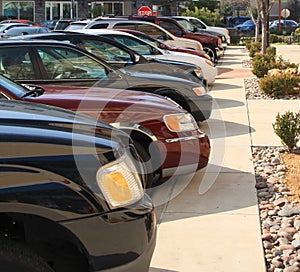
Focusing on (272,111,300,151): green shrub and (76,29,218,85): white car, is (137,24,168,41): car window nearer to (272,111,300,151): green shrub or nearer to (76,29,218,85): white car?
(76,29,218,85): white car

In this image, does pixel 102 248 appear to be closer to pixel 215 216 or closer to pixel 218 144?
pixel 215 216

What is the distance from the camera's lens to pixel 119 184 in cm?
294

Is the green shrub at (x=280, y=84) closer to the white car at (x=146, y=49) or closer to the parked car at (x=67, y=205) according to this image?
the white car at (x=146, y=49)

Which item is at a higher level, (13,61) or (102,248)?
(13,61)

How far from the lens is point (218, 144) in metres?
8.05

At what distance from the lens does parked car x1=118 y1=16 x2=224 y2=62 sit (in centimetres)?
1947

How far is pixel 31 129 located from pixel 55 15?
44288 mm

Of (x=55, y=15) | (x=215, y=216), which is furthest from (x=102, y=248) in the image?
(x=55, y=15)

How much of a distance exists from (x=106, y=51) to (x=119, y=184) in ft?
22.7

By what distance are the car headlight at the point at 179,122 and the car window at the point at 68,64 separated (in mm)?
2036

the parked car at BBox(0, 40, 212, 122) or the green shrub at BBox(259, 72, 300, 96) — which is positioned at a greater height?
the parked car at BBox(0, 40, 212, 122)

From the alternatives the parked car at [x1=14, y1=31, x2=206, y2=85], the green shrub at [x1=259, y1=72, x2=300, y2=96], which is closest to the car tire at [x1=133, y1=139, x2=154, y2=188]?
the parked car at [x1=14, y1=31, x2=206, y2=85]

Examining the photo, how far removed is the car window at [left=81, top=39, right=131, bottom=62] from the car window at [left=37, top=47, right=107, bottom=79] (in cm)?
173

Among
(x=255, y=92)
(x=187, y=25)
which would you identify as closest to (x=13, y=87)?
(x=255, y=92)
